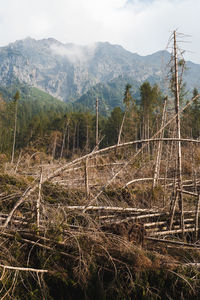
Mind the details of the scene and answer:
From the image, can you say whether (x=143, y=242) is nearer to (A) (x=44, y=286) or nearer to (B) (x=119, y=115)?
(A) (x=44, y=286)

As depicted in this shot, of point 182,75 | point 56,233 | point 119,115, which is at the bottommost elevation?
point 56,233

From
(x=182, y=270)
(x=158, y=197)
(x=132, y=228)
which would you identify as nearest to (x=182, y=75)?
(x=158, y=197)

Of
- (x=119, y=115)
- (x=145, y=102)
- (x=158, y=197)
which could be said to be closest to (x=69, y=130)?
(x=119, y=115)

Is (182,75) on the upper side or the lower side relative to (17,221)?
upper

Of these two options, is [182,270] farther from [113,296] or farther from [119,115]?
[119,115]

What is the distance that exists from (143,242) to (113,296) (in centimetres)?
93

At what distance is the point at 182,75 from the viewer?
3938 millimetres

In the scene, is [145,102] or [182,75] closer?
[182,75]

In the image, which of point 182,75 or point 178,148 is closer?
point 178,148

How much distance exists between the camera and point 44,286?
194 cm

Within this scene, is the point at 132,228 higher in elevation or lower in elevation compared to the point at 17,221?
lower

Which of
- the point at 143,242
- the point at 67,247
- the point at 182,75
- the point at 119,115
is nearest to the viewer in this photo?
the point at 67,247

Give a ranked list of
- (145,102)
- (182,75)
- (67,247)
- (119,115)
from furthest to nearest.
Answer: (119,115) → (145,102) → (182,75) → (67,247)

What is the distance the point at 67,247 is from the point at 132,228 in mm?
946
